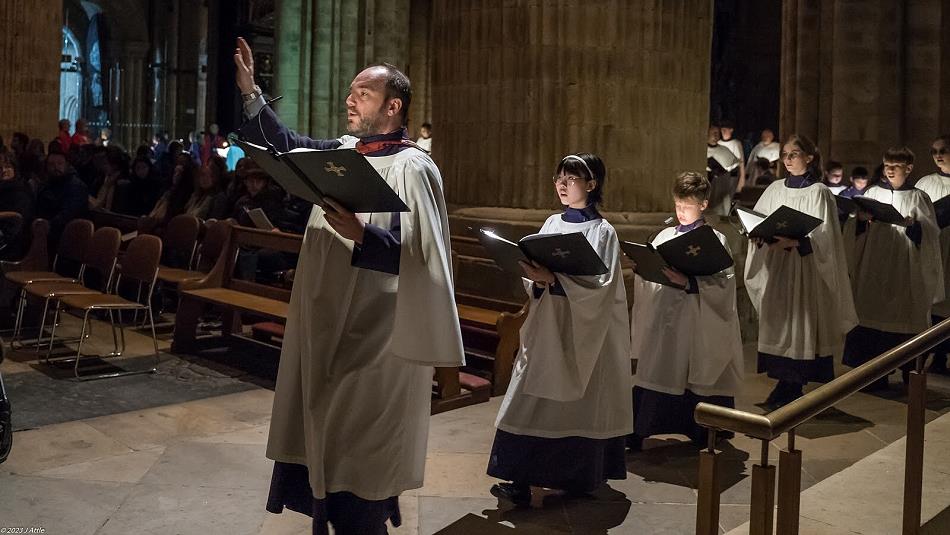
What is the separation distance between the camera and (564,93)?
23.7ft

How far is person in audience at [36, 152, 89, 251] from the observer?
30.2 feet

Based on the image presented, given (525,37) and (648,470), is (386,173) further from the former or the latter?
(525,37)

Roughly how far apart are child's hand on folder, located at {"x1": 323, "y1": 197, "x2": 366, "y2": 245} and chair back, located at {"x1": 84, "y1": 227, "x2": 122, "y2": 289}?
191 inches

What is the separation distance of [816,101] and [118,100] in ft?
65.0

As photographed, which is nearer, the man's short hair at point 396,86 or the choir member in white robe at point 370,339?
the choir member in white robe at point 370,339

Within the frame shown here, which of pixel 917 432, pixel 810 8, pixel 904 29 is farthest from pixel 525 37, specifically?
pixel 810 8

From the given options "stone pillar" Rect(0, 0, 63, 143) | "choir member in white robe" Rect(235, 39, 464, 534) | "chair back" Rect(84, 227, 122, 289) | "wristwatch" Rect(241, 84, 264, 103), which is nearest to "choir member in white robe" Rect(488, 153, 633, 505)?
"choir member in white robe" Rect(235, 39, 464, 534)

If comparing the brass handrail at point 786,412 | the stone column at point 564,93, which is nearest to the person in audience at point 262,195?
the stone column at point 564,93

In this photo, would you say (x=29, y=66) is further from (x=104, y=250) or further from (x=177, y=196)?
(x=104, y=250)

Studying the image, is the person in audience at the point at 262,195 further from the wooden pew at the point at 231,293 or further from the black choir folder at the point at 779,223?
the black choir folder at the point at 779,223

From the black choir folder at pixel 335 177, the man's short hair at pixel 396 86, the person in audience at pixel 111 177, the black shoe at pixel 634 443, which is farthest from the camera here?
the person in audience at pixel 111 177

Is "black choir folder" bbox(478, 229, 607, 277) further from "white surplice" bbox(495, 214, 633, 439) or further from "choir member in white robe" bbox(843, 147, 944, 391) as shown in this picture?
"choir member in white robe" bbox(843, 147, 944, 391)

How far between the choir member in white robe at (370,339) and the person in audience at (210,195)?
641 centimetres

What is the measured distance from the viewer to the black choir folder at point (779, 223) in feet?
19.7
